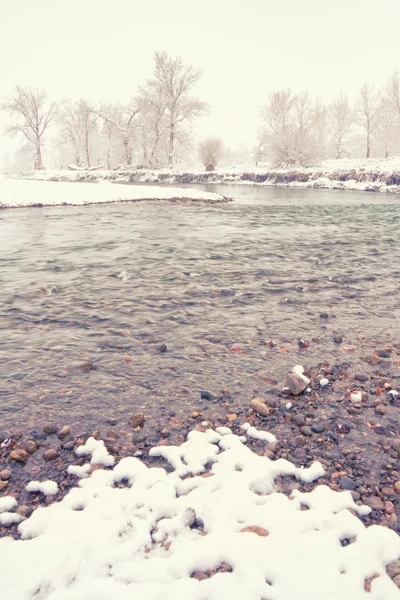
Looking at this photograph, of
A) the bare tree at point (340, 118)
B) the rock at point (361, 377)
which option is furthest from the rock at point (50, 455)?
the bare tree at point (340, 118)

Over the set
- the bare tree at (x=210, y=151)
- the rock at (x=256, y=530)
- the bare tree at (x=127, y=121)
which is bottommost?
the rock at (x=256, y=530)

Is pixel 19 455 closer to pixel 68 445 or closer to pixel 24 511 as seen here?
pixel 68 445

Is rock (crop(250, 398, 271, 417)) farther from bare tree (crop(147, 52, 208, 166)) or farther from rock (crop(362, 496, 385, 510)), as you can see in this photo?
bare tree (crop(147, 52, 208, 166))

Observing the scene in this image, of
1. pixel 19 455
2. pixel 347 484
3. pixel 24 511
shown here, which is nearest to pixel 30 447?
pixel 19 455

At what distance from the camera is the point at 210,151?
61250 millimetres

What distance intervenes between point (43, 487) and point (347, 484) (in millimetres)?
2595

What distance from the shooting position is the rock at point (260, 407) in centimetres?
415

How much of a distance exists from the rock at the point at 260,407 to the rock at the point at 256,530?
1477 millimetres

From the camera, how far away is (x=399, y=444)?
3.59m

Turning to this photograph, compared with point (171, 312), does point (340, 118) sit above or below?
above

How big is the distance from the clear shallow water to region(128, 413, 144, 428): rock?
0.19 m

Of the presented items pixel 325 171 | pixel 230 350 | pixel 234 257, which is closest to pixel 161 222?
pixel 234 257

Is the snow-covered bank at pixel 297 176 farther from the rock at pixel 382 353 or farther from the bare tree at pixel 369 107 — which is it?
the rock at pixel 382 353

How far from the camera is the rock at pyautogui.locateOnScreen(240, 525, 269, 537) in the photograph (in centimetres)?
270
